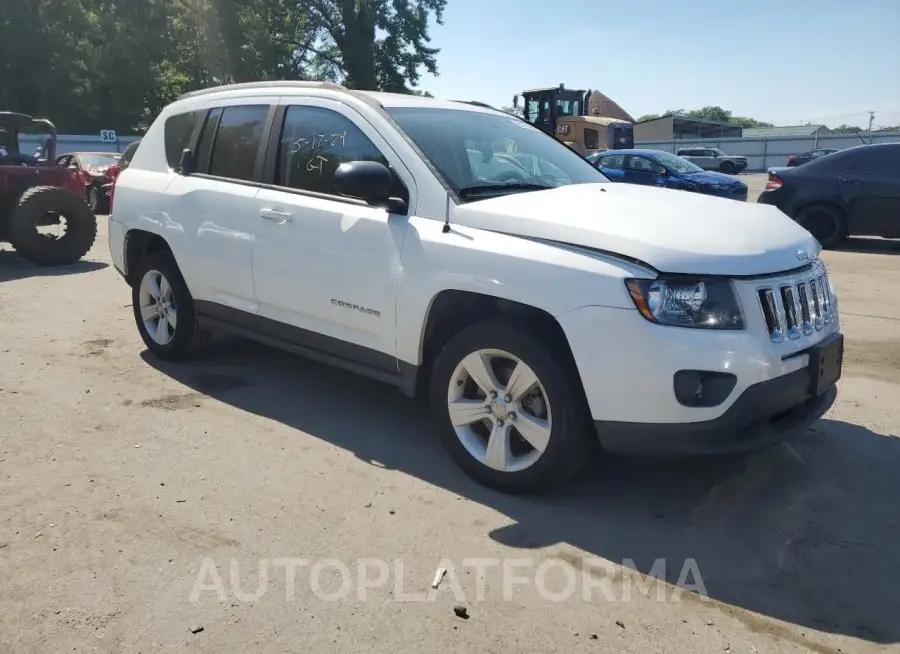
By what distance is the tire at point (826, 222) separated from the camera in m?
11.3

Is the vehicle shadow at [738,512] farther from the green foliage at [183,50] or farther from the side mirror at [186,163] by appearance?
the green foliage at [183,50]

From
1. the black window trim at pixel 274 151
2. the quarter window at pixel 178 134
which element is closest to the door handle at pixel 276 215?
the black window trim at pixel 274 151

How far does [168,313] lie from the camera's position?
5395 millimetres

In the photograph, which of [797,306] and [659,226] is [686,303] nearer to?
[659,226]

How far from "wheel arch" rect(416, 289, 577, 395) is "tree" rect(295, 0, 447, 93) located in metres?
40.5

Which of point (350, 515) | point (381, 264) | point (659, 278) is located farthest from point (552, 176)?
point (350, 515)

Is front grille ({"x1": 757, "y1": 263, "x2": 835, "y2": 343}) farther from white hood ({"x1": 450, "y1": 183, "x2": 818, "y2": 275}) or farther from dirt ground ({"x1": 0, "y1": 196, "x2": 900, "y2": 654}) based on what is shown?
dirt ground ({"x1": 0, "y1": 196, "x2": 900, "y2": 654})

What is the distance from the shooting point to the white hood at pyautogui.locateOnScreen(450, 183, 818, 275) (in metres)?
3.04

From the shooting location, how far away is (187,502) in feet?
11.4

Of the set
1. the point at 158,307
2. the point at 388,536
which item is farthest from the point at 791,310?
the point at 158,307

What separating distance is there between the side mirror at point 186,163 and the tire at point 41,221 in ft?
18.3

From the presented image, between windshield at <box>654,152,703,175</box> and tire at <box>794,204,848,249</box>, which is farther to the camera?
windshield at <box>654,152,703,175</box>

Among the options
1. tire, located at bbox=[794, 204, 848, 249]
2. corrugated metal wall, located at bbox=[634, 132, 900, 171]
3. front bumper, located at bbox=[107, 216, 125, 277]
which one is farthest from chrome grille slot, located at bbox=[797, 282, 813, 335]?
corrugated metal wall, located at bbox=[634, 132, 900, 171]

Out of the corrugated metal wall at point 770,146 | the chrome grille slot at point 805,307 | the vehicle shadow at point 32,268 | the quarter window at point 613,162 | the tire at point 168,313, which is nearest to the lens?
the chrome grille slot at point 805,307
